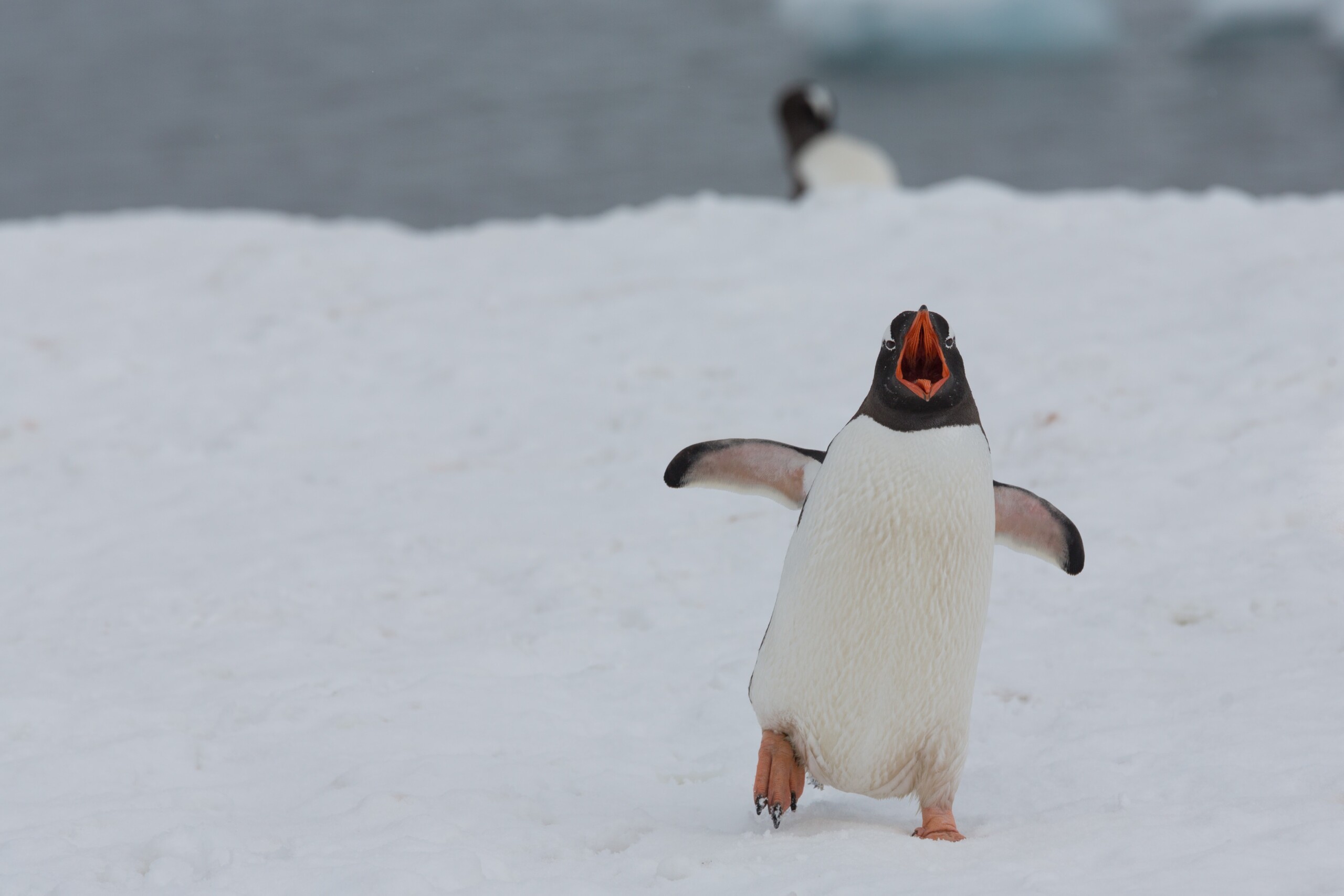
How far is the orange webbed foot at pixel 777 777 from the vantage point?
8.93 feet

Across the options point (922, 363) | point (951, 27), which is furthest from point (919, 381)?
point (951, 27)

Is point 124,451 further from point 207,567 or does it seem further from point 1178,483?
point 1178,483

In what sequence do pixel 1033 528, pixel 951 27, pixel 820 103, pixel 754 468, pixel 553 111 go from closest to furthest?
pixel 1033 528 → pixel 754 468 → pixel 820 103 → pixel 951 27 → pixel 553 111

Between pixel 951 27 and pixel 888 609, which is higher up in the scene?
pixel 888 609

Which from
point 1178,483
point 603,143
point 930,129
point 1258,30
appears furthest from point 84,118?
point 1178,483

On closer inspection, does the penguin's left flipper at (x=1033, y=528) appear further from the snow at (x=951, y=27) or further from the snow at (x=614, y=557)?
the snow at (x=951, y=27)

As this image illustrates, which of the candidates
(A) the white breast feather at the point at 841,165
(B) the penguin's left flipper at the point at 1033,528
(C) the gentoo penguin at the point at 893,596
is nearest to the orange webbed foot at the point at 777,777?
(C) the gentoo penguin at the point at 893,596

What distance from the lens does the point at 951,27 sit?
78.3 ft

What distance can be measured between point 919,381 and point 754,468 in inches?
19.5

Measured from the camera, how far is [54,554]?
4543 millimetres

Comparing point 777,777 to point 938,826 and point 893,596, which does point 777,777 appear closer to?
point 938,826

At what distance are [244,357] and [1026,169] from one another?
55.9 ft

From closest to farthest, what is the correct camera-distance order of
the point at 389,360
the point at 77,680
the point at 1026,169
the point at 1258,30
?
the point at 77,680 < the point at 389,360 < the point at 1026,169 < the point at 1258,30

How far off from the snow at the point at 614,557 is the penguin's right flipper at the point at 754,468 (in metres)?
0.67
